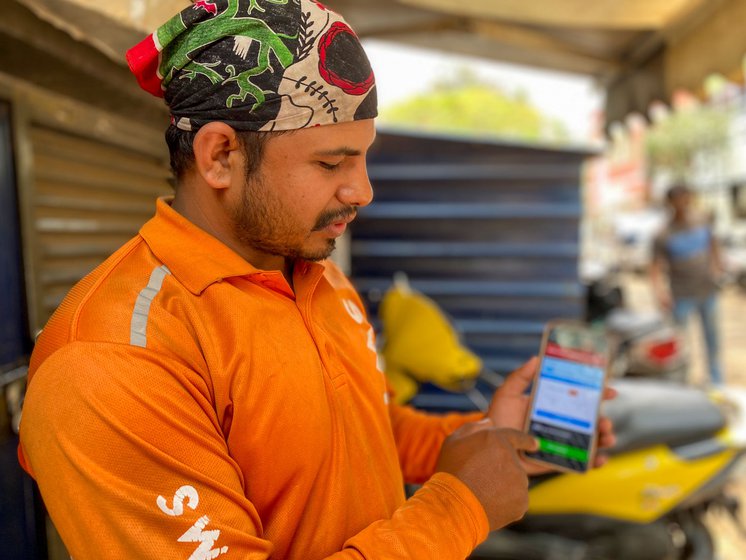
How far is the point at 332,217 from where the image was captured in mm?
1022

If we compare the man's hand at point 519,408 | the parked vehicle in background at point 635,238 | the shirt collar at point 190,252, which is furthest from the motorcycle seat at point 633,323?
the parked vehicle in background at point 635,238

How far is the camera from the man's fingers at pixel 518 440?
1143mm

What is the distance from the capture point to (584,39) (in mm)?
3832

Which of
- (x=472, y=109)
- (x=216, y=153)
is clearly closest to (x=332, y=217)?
(x=216, y=153)

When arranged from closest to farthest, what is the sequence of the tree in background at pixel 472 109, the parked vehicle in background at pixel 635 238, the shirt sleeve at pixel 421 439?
the shirt sleeve at pixel 421 439 < the parked vehicle in background at pixel 635 238 < the tree in background at pixel 472 109

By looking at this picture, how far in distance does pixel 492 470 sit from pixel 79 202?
1559mm

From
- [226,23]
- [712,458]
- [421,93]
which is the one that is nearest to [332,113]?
[226,23]

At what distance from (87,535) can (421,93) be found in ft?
114

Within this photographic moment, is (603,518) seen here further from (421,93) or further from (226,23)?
(421,93)

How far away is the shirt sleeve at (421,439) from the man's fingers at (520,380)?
0.28ft

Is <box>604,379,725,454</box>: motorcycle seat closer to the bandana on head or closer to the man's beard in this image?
the man's beard

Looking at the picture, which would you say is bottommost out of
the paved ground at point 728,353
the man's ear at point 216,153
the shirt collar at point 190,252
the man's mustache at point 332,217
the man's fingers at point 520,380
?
the paved ground at point 728,353

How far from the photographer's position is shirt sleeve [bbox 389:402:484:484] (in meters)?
1.35

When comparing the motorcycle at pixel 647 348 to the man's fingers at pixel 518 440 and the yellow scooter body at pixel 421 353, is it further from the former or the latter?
the man's fingers at pixel 518 440
